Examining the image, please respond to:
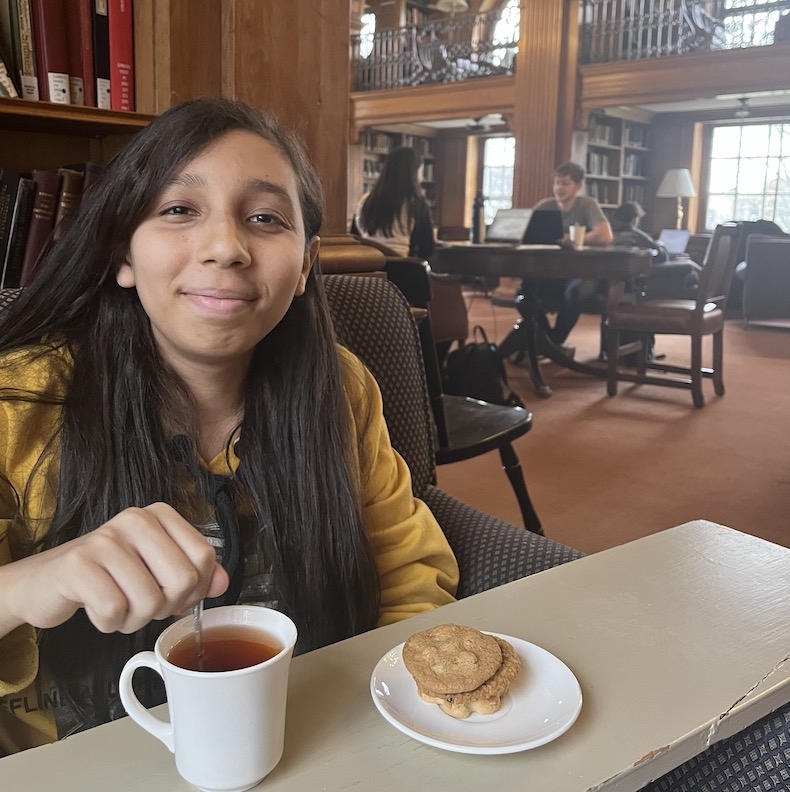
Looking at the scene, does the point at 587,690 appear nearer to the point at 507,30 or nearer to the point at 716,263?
the point at 716,263

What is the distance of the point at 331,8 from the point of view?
206 centimetres

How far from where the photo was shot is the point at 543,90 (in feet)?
28.5

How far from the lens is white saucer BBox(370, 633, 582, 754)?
615 millimetres

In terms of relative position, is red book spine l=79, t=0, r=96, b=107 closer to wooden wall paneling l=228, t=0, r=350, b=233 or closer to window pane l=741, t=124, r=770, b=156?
wooden wall paneling l=228, t=0, r=350, b=233

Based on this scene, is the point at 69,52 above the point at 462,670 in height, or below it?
above

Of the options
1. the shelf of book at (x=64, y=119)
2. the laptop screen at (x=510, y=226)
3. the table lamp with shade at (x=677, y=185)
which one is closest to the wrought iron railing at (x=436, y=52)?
the table lamp with shade at (x=677, y=185)

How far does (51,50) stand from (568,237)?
4.13 m

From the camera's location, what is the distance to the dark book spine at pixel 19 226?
5.49ft

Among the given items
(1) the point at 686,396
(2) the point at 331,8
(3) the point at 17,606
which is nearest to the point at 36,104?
(2) the point at 331,8

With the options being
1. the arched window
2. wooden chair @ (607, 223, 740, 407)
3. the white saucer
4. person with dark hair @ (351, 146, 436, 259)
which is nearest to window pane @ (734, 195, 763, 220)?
the arched window

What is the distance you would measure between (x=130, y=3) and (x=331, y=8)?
50 cm

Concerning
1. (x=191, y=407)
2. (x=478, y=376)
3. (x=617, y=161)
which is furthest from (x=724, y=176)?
(x=191, y=407)

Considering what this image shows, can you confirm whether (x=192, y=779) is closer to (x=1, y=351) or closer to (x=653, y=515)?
→ (x=1, y=351)

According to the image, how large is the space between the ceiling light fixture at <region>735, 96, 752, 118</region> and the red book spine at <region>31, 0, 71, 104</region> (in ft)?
29.5
